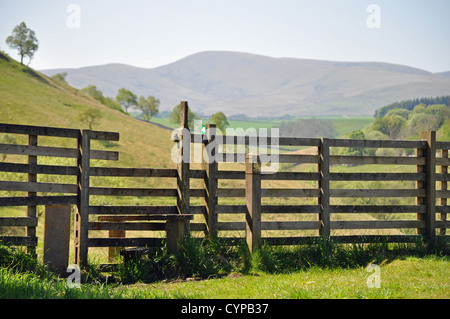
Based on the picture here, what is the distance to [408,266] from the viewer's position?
8.55 metres

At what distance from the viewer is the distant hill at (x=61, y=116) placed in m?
50.3

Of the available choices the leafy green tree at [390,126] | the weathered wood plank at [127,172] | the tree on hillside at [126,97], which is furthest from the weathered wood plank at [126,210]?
the tree on hillside at [126,97]

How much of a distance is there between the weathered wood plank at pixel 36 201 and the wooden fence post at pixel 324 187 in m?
4.88

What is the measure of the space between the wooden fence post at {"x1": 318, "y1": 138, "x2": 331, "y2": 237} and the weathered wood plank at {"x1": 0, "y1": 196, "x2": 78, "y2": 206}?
488 cm

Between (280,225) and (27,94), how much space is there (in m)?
62.0

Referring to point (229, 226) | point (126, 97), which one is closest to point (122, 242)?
point (229, 226)

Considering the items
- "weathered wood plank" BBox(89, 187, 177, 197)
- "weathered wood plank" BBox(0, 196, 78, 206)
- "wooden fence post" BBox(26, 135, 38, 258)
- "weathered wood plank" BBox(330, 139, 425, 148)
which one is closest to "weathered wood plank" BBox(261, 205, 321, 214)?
"weathered wood plank" BBox(330, 139, 425, 148)

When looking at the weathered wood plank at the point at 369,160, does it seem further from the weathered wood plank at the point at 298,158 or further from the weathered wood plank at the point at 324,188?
the weathered wood plank at the point at 298,158

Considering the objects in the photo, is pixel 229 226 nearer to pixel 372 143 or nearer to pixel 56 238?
pixel 56 238

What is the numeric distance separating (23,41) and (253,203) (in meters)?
93.3
